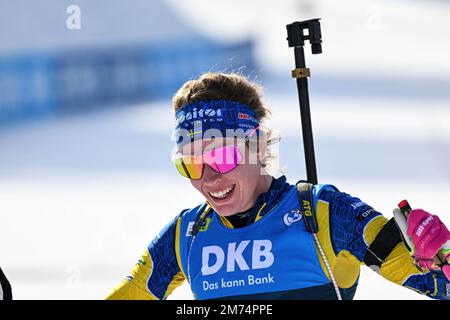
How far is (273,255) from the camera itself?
9.25 feet

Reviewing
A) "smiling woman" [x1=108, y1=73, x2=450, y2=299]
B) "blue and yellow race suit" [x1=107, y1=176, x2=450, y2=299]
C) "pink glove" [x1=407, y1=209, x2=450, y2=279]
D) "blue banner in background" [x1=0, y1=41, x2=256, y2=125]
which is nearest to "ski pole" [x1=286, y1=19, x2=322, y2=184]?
"smiling woman" [x1=108, y1=73, x2=450, y2=299]

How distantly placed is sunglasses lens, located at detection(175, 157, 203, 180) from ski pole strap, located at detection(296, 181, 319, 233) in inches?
13.8

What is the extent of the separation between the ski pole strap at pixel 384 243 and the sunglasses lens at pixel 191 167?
0.66 metres

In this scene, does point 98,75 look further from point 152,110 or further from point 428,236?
point 428,236

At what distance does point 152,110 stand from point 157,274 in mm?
5213

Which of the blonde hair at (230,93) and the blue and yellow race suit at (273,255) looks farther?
the blonde hair at (230,93)

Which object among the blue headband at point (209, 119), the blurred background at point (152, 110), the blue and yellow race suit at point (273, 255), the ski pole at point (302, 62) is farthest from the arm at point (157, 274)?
the blurred background at point (152, 110)

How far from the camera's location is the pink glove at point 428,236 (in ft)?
7.43

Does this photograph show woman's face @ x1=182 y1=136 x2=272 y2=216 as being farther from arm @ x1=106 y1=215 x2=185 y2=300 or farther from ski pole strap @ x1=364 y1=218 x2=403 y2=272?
ski pole strap @ x1=364 y1=218 x2=403 y2=272

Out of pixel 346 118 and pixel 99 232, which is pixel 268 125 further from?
pixel 346 118

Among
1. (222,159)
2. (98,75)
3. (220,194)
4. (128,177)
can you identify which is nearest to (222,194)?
(220,194)

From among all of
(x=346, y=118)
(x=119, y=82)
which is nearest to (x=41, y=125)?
(x=119, y=82)

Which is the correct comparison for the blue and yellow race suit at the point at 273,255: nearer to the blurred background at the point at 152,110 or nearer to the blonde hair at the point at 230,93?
the blonde hair at the point at 230,93

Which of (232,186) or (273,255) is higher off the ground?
(232,186)
